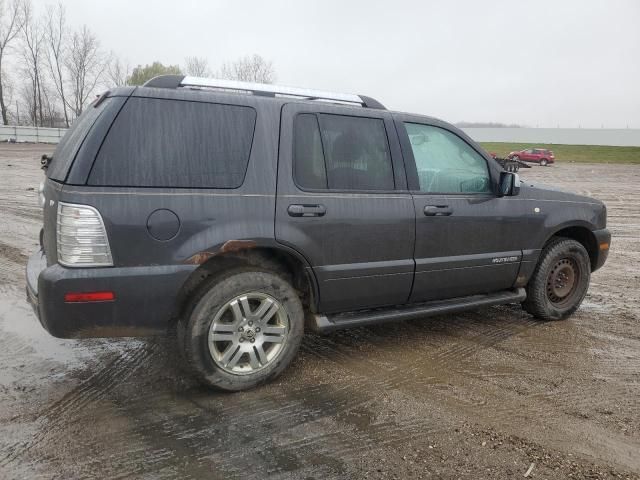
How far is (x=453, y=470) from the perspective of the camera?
103 inches

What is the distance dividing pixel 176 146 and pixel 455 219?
7.39 ft

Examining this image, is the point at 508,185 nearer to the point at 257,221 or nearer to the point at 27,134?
the point at 257,221

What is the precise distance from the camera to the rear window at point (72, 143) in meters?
3.02

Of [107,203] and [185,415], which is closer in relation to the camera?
Answer: [107,203]

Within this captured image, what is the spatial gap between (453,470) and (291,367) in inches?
60.4

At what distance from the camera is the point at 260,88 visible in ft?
11.9

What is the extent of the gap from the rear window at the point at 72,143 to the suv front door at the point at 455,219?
2.20 m

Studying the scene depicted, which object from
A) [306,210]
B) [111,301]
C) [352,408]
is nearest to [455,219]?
[306,210]

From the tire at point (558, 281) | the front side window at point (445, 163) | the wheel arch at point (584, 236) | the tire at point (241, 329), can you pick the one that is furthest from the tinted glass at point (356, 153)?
the wheel arch at point (584, 236)

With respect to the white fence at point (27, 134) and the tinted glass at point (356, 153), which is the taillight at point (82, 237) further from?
the white fence at point (27, 134)

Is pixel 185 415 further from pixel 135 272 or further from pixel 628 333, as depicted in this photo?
pixel 628 333

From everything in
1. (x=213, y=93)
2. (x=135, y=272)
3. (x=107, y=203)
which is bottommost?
(x=135, y=272)

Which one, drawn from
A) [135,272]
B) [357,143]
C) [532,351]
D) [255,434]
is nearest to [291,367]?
[255,434]

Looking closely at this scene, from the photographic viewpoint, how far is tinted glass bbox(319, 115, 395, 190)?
11.9ft
